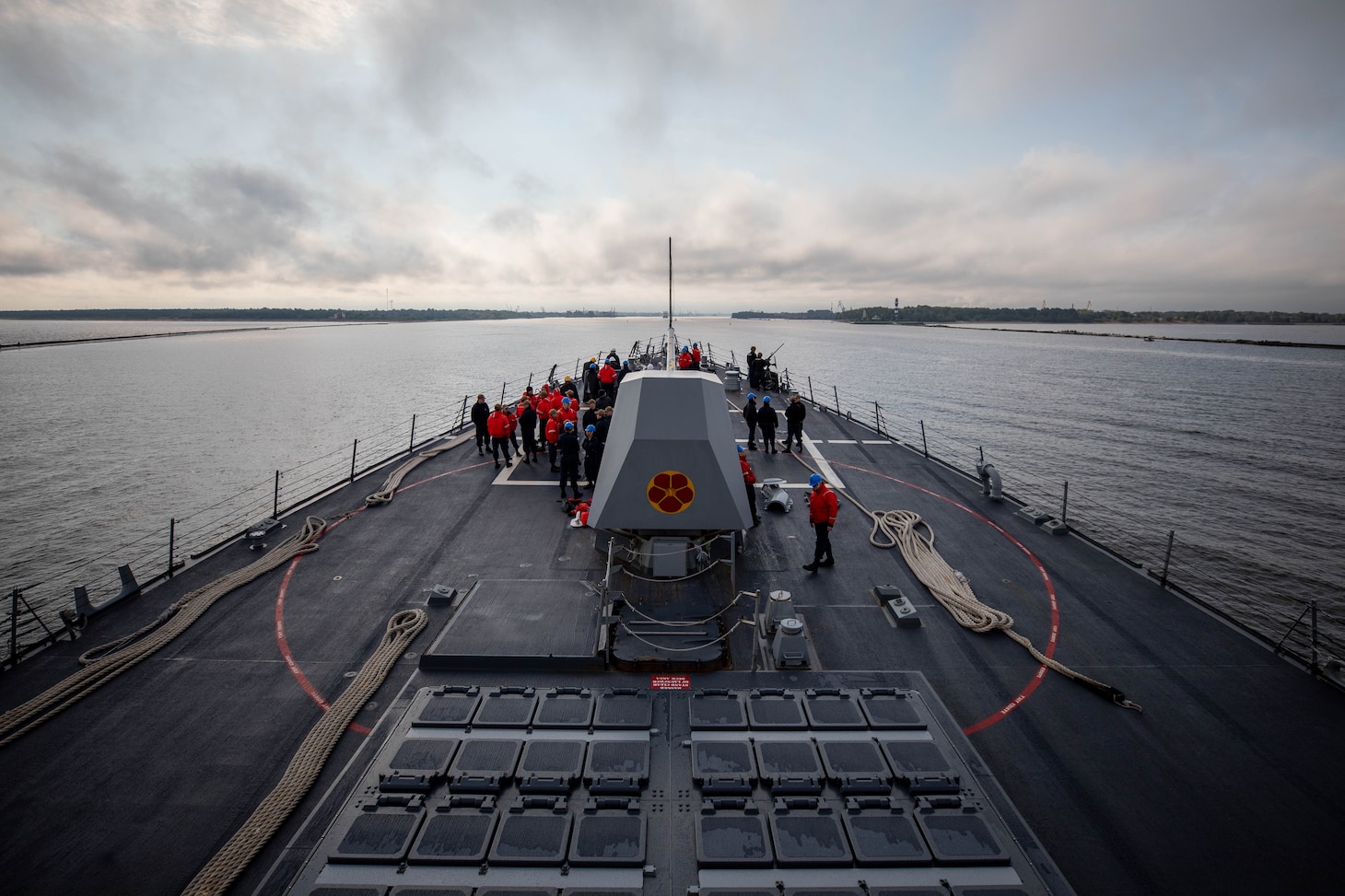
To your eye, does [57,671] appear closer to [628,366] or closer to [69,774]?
[69,774]

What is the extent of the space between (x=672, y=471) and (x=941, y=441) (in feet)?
94.4

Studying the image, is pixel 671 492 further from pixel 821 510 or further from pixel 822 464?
pixel 822 464

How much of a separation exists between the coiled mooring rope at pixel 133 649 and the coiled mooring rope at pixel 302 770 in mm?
2380

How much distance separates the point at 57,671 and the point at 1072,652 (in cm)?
1069

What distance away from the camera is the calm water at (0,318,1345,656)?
1741cm

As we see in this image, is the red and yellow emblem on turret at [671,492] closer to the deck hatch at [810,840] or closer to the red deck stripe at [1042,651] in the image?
the red deck stripe at [1042,651]

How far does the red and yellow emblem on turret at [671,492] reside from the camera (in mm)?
6945

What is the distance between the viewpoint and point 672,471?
6945 millimetres

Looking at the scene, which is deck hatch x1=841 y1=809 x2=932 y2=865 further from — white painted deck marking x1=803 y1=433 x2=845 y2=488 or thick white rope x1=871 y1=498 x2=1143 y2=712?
white painted deck marking x1=803 y1=433 x2=845 y2=488

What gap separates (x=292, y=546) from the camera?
870cm

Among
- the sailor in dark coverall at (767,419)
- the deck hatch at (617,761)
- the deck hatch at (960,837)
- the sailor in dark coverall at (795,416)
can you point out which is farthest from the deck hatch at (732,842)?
the sailor in dark coverall at (795,416)

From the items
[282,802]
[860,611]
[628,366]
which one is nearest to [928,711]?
[860,611]

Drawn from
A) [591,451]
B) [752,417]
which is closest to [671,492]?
[591,451]

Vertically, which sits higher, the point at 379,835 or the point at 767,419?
the point at 767,419
